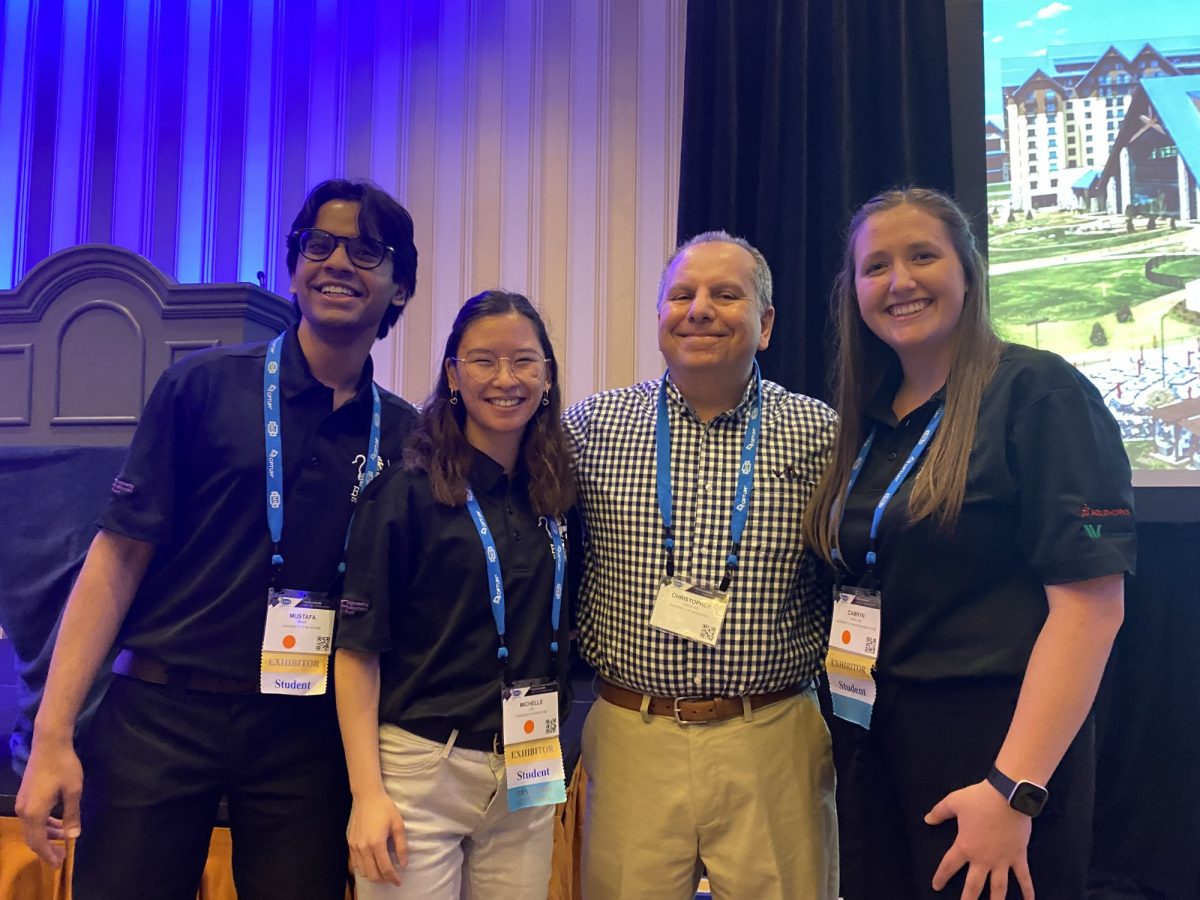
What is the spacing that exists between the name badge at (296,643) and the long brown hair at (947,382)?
91 cm

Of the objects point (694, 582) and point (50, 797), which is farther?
point (694, 582)

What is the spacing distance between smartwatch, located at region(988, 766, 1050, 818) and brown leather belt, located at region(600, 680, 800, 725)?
1.52ft

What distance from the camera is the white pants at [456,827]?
4.25 ft

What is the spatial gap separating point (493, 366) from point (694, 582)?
1.84ft

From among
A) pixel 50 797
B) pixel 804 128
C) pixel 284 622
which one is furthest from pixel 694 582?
pixel 804 128

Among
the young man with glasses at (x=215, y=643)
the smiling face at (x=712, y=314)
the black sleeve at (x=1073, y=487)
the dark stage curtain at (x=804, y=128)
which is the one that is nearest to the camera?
the black sleeve at (x=1073, y=487)

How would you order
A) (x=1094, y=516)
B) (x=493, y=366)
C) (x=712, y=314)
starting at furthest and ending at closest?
(x=712, y=314) < (x=493, y=366) < (x=1094, y=516)

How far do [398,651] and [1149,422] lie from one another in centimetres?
262

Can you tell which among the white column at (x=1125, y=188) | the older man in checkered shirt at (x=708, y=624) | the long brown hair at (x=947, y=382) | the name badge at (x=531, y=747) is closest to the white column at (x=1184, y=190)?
the white column at (x=1125, y=188)

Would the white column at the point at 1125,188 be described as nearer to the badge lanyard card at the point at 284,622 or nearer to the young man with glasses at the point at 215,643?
the young man with glasses at the point at 215,643

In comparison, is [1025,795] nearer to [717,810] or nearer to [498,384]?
[717,810]

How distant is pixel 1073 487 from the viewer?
1.14 meters

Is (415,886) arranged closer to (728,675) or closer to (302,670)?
(302,670)

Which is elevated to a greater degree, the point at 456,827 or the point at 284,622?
the point at 284,622
